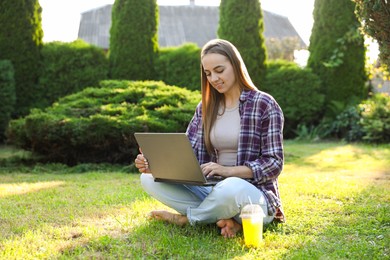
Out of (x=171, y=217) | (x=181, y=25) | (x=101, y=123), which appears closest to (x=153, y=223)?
(x=171, y=217)

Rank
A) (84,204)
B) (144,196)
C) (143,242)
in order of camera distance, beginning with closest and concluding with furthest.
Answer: (143,242) < (84,204) < (144,196)

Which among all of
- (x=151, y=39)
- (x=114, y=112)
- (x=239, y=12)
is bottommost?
(x=114, y=112)

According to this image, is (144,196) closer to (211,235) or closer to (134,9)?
(211,235)

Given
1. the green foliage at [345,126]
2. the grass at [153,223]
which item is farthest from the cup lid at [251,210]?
the green foliage at [345,126]

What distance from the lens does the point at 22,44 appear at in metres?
10.1

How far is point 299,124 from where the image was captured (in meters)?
11.4

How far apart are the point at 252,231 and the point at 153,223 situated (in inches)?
32.4

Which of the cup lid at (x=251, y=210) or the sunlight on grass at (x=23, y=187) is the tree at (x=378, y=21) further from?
the sunlight on grass at (x=23, y=187)

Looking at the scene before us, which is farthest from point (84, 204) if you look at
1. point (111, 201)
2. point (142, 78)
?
point (142, 78)

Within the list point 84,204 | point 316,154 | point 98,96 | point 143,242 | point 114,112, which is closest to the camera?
point 143,242

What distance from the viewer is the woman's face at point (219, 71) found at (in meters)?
3.18

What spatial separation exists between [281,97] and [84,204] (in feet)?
25.2

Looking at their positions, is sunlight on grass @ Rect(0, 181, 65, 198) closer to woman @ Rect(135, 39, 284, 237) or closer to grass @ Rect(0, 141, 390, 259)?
grass @ Rect(0, 141, 390, 259)

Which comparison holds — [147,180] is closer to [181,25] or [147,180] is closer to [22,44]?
[22,44]
